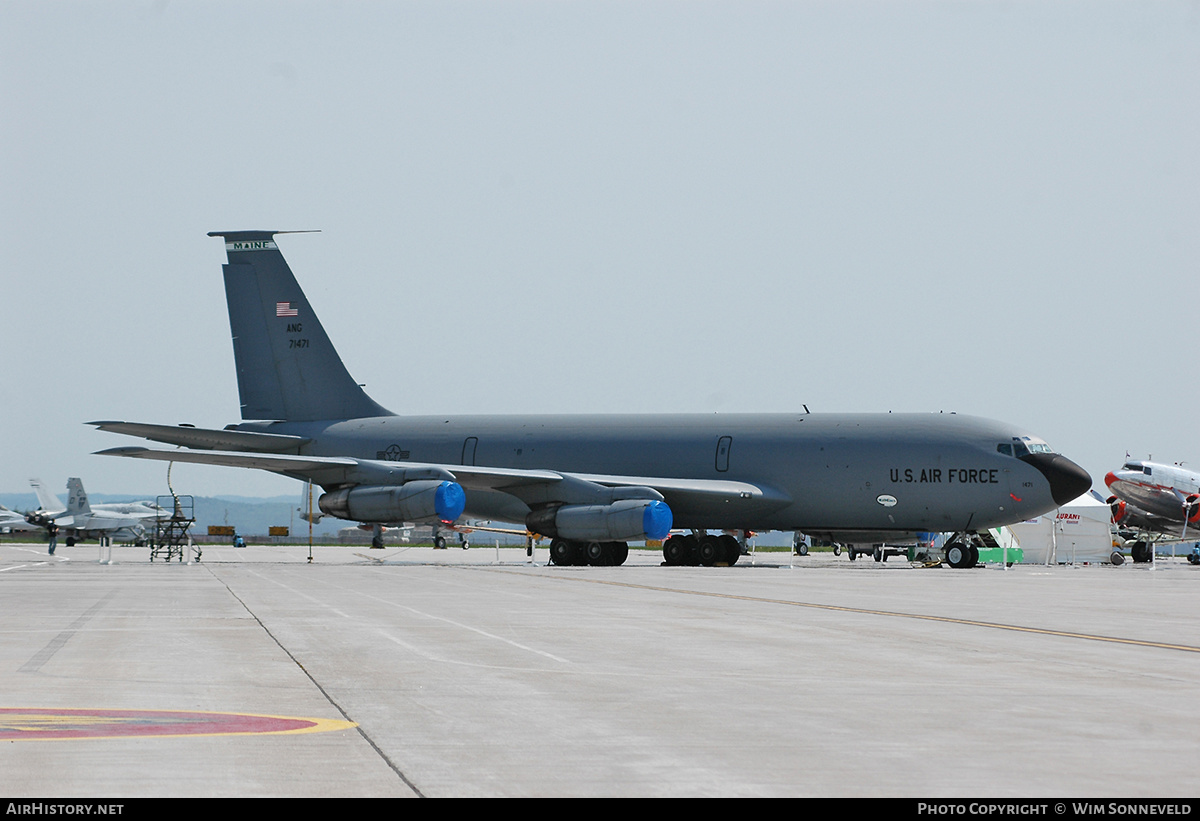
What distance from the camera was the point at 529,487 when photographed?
4206cm

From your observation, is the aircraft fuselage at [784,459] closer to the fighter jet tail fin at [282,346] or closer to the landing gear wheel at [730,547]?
the landing gear wheel at [730,547]

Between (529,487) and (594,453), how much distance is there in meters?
3.34

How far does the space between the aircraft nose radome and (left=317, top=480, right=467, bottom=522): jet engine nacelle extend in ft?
51.8

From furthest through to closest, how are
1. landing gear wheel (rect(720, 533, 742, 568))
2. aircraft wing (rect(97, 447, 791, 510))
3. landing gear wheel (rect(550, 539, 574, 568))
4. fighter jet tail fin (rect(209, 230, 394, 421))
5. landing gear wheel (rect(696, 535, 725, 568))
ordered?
fighter jet tail fin (rect(209, 230, 394, 421))
landing gear wheel (rect(696, 535, 725, 568))
landing gear wheel (rect(720, 533, 742, 568))
landing gear wheel (rect(550, 539, 574, 568))
aircraft wing (rect(97, 447, 791, 510))

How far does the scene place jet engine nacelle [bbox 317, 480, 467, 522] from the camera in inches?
1569

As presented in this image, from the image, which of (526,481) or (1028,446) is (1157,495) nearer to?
(1028,446)

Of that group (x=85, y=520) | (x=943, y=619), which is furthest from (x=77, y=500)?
(x=943, y=619)

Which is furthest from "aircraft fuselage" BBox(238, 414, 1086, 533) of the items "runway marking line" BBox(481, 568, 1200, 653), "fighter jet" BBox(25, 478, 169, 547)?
"fighter jet" BBox(25, 478, 169, 547)

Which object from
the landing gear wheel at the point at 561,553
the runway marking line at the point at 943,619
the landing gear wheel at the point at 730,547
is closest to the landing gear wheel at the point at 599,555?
the landing gear wheel at the point at 561,553

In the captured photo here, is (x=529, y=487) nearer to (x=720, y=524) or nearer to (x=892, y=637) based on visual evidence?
(x=720, y=524)

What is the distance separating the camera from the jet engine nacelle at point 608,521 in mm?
39344

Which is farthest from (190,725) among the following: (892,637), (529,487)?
(529,487)

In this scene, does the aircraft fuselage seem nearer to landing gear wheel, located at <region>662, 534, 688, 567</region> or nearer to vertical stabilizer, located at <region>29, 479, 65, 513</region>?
landing gear wheel, located at <region>662, 534, 688, 567</region>

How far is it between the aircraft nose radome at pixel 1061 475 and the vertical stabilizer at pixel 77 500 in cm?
7108
